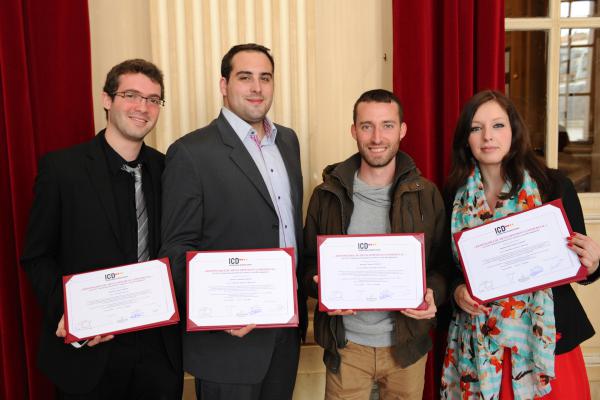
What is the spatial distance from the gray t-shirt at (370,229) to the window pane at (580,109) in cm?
157

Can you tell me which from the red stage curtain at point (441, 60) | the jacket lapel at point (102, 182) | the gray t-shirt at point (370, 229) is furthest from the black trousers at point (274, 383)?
the red stage curtain at point (441, 60)

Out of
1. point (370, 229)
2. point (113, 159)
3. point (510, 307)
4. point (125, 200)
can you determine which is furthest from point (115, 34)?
point (510, 307)

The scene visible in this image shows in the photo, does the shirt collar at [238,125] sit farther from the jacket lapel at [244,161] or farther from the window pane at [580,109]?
the window pane at [580,109]

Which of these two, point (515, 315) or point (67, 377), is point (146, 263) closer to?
point (67, 377)

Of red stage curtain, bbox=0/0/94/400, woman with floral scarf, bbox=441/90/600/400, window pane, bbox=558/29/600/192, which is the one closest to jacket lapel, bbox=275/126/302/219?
woman with floral scarf, bbox=441/90/600/400

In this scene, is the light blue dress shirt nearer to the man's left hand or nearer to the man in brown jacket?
the man in brown jacket

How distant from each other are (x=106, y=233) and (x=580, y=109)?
8.85 feet

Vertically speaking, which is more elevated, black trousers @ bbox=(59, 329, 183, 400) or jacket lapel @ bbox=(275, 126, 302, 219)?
jacket lapel @ bbox=(275, 126, 302, 219)

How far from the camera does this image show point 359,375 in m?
1.93

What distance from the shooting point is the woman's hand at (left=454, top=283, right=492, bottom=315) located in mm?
1743

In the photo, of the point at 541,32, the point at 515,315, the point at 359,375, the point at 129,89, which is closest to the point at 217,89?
the point at 129,89

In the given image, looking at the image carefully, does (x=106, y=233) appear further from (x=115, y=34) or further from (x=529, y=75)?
(x=529, y=75)

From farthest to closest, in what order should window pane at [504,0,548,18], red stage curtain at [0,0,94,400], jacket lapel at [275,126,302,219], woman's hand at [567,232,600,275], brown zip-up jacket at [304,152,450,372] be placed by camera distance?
window pane at [504,0,548,18], red stage curtain at [0,0,94,400], jacket lapel at [275,126,302,219], brown zip-up jacket at [304,152,450,372], woman's hand at [567,232,600,275]

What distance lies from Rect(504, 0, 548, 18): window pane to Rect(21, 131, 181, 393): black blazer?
2362mm
